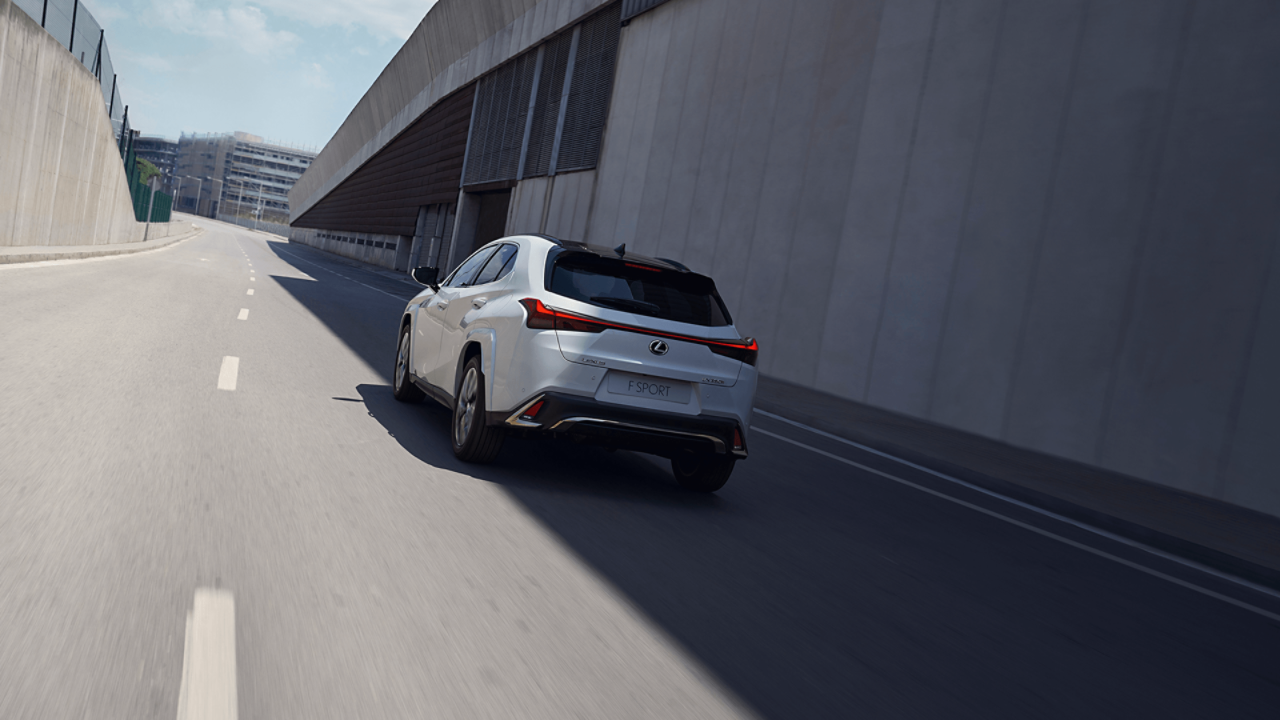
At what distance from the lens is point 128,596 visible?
357 centimetres

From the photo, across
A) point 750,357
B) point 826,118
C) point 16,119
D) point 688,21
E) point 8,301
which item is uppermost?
point 688,21

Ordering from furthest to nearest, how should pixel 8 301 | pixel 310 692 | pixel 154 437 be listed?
pixel 8 301 < pixel 154 437 < pixel 310 692

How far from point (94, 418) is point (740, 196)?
15743mm

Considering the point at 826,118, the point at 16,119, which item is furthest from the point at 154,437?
the point at 16,119

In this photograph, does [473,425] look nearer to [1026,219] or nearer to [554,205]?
[1026,219]

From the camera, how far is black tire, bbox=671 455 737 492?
6859mm

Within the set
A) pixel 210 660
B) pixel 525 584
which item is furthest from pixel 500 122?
pixel 210 660

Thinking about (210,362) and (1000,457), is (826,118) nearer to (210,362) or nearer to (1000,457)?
(1000,457)

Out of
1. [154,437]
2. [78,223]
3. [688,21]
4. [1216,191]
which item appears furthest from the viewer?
[78,223]

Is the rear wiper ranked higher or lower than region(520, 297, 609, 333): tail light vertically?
higher

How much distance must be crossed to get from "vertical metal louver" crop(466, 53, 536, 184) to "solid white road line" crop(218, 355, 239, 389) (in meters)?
28.1

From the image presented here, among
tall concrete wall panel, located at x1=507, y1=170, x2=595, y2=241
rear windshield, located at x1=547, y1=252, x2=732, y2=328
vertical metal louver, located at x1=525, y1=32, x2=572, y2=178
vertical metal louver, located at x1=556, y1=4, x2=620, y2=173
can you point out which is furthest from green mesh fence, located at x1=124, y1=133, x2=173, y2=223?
rear windshield, located at x1=547, y1=252, x2=732, y2=328

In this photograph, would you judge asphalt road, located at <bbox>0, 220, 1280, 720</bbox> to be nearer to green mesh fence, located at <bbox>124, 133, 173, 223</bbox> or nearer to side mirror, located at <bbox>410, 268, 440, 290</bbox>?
side mirror, located at <bbox>410, 268, 440, 290</bbox>

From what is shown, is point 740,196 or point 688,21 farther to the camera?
point 688,21
